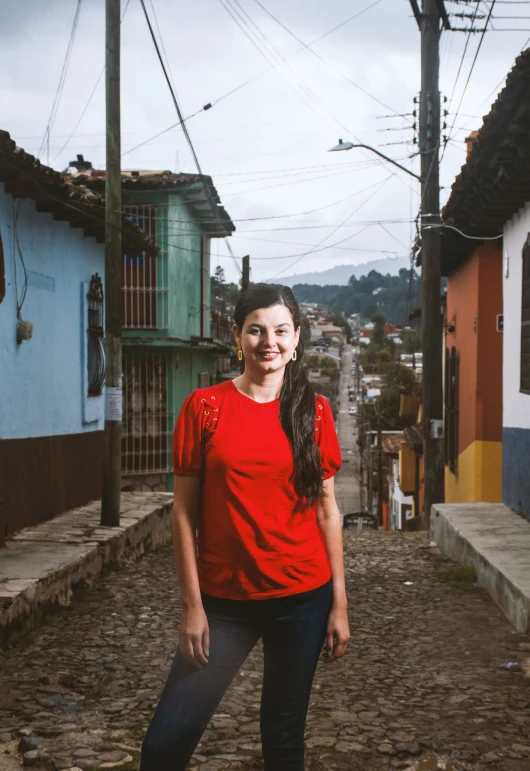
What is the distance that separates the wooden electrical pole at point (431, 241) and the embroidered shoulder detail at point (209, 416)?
972 centimetres

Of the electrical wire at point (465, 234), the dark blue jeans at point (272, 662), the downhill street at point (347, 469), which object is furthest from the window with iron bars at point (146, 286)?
the downhill street at point (347, 469)

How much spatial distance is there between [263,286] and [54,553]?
532 cm

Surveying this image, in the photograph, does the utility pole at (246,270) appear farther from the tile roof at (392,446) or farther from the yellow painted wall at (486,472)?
the yellow painted wall at (486,472)

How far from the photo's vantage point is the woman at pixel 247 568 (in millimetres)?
A: 2463

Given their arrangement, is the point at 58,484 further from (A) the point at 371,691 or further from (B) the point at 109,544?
(A) the point at 371,691

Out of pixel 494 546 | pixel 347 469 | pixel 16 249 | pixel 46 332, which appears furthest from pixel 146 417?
pixel 347 469

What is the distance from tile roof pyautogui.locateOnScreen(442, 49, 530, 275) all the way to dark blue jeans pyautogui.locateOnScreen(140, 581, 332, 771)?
4.78 metres

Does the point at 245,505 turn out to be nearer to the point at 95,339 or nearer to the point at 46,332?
A: the point at 46,332

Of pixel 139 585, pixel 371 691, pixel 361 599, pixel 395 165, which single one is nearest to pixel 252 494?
pixel 371 691

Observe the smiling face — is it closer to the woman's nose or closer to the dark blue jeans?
the woman's nose

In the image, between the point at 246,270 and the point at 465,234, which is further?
the point at 246,270

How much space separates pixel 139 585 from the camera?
25.2ft

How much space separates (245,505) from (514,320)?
24.4 ft

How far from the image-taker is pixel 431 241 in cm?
1185
